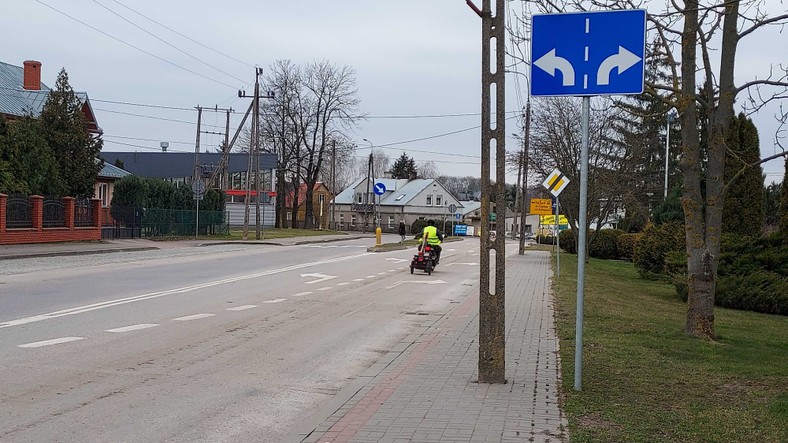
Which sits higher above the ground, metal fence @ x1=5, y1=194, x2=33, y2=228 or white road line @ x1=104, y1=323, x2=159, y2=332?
metal fence @ x1=5, y1=194, x2=33, y2=228

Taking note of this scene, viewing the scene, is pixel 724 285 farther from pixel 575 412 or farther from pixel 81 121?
pixel 81 121

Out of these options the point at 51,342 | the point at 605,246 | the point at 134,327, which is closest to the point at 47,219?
the point at 134,327

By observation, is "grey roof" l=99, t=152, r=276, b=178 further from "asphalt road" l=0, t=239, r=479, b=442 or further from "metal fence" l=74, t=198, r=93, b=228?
"asphalt road" l=0, t=239, r=479, b=442

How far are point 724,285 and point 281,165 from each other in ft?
197

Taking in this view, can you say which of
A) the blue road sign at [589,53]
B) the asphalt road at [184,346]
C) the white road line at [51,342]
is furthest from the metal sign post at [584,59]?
the white road line at [51,342]

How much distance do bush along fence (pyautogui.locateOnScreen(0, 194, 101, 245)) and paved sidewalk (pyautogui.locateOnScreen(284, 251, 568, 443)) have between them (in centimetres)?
2383

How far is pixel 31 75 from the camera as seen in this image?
Answer: 52031 mm

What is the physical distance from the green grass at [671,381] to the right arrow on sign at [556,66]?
2993 millimetres

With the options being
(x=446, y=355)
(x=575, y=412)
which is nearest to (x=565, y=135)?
(x=446, y=355)

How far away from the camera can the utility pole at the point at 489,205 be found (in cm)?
791

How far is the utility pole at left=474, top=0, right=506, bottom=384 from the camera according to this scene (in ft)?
26.0

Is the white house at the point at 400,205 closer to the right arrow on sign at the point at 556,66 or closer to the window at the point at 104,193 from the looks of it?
the window at the point at 104,193

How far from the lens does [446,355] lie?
10023 mm

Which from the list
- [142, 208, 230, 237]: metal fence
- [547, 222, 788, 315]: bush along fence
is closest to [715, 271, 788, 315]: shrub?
[547, 222, 788, 315]: bush along fence
